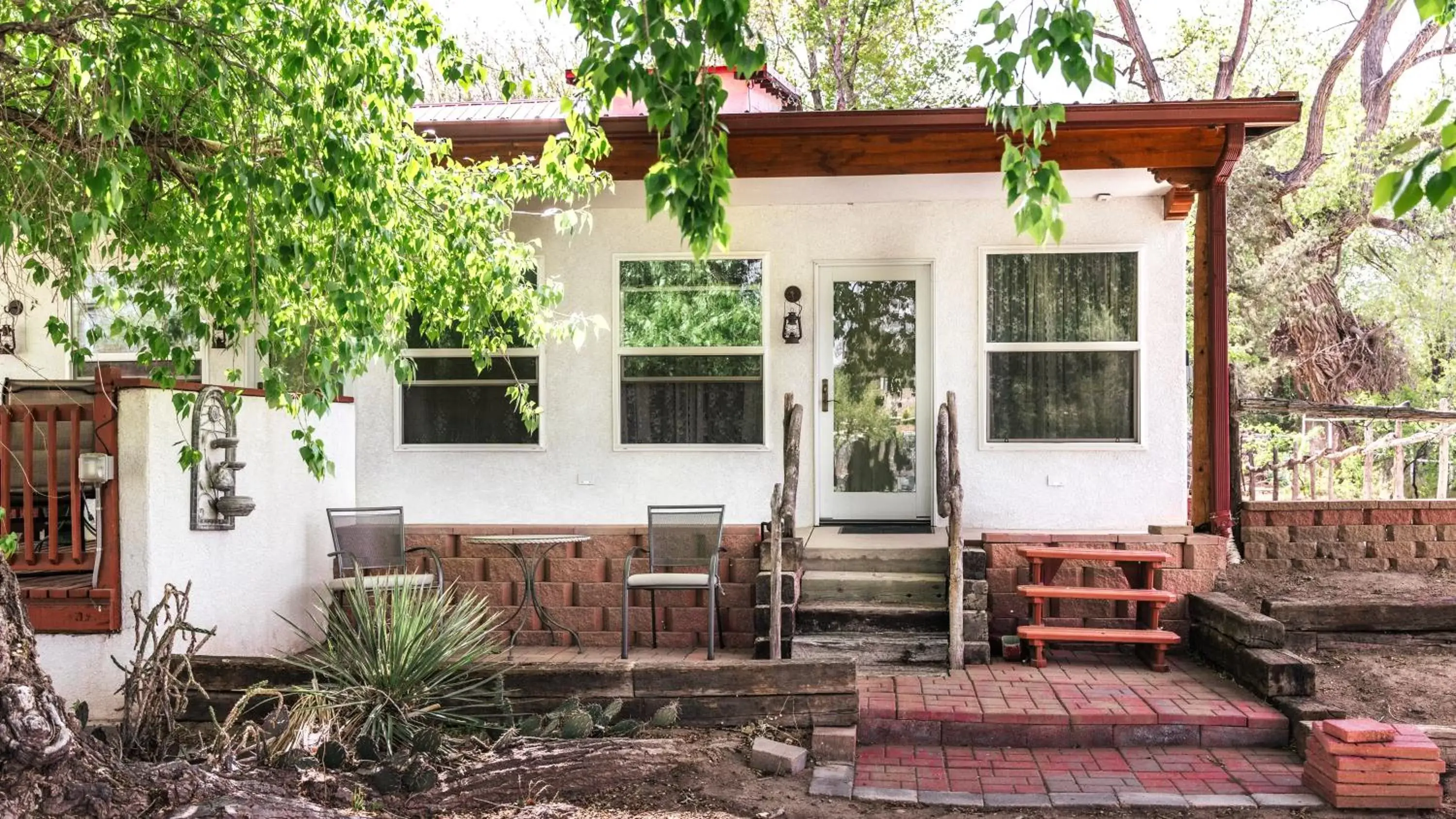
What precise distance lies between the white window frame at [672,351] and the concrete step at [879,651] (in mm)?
2078

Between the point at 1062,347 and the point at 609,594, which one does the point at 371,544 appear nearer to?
the point at 609,594

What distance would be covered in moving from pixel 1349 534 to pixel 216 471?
730 centimetres

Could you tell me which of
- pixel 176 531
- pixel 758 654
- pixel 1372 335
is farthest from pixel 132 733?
pixel 1372 335

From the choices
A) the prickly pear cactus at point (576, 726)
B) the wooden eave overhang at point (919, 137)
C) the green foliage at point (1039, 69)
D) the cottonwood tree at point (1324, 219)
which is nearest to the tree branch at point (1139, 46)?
the cottonwood tree at point (1324, 219)

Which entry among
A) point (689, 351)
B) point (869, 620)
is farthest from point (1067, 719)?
point (689, 351)

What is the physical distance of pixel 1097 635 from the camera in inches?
263

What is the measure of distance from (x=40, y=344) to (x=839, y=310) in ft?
20.0

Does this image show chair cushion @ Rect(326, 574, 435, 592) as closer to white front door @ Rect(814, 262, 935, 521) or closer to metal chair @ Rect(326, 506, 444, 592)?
metal chair @ Rect(326, 506, 444, 592)

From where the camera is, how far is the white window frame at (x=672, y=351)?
8492 millimetres

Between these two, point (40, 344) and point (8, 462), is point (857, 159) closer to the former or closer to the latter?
point (8, 462)

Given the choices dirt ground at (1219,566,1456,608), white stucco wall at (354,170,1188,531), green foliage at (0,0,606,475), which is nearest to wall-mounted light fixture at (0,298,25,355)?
white stucco wall at (354,170,1188,531)

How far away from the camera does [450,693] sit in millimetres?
5266

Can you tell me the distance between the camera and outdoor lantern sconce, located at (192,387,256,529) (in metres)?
6.24

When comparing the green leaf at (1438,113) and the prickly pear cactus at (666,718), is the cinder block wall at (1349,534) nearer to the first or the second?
the prickly pear cactus at (666,718)
